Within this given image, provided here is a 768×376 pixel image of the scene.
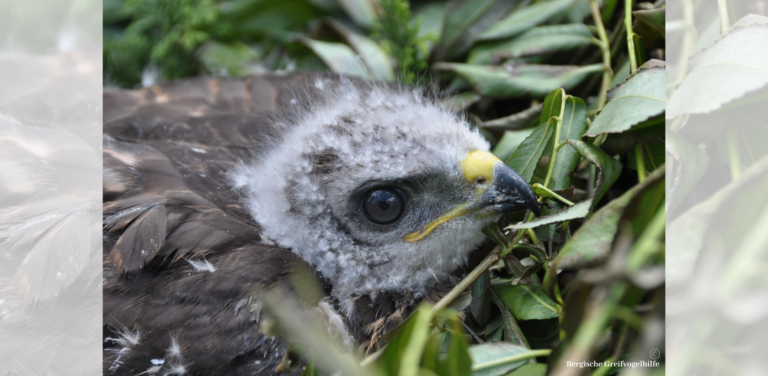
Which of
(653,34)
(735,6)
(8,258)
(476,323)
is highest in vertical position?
(735,6)

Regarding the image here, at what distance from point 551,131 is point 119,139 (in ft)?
3.97

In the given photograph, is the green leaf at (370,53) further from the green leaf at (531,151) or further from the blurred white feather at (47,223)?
the blurred white feather at (47,223)

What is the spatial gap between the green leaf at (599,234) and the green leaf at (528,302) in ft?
0.83

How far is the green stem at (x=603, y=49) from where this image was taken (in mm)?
1340

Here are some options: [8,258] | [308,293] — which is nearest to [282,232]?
[308,293]

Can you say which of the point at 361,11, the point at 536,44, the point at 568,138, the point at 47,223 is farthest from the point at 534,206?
the point at 361,11

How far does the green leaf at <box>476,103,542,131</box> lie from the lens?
4.84ft

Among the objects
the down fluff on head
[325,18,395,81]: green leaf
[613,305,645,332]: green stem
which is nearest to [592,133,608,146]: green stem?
the down fluff on head

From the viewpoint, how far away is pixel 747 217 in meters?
0.61

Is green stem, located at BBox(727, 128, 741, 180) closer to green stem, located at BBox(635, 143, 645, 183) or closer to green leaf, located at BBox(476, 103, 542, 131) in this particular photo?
green stem, located at BBox(635, 143, 645, 183)

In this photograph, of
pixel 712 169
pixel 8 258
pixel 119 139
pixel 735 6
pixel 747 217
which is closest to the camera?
pixel 747 217

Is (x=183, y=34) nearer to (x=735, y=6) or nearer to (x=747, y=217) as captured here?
(x=735, y=6)

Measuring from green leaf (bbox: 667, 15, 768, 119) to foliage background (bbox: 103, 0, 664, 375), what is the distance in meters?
0.07

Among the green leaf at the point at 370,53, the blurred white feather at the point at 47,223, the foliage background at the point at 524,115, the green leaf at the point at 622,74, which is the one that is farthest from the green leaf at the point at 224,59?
the green leaf at the point at 622,74
